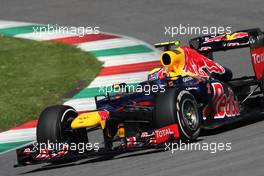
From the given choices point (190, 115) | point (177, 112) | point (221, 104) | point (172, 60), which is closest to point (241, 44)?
point (172, 60)

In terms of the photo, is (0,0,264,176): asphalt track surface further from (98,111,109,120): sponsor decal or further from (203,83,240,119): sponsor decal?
(98,111,109,120): sponsor decal

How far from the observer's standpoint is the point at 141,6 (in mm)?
23109

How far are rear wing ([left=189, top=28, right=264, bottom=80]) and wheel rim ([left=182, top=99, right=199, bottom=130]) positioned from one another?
1712 millimetres

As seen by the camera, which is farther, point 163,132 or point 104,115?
point 104,115

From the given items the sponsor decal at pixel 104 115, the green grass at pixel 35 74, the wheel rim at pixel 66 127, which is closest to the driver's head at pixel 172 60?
the sponsor decal at pixel 104 115

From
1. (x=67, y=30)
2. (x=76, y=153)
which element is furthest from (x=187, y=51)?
(x=67, y=30)

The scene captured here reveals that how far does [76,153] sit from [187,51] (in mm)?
2244

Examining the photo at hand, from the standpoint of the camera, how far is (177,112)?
10.8 meters

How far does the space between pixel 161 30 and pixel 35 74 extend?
12.7 feet

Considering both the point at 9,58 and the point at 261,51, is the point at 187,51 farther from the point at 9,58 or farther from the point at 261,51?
the point at 9,58

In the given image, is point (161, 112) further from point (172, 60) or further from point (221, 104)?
point (172, 60)

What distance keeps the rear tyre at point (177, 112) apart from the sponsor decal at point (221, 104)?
61cm

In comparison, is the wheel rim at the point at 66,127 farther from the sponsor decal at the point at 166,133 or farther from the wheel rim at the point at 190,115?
the wheel rim at the point at 190,115

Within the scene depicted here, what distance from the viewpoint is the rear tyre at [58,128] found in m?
11.1
